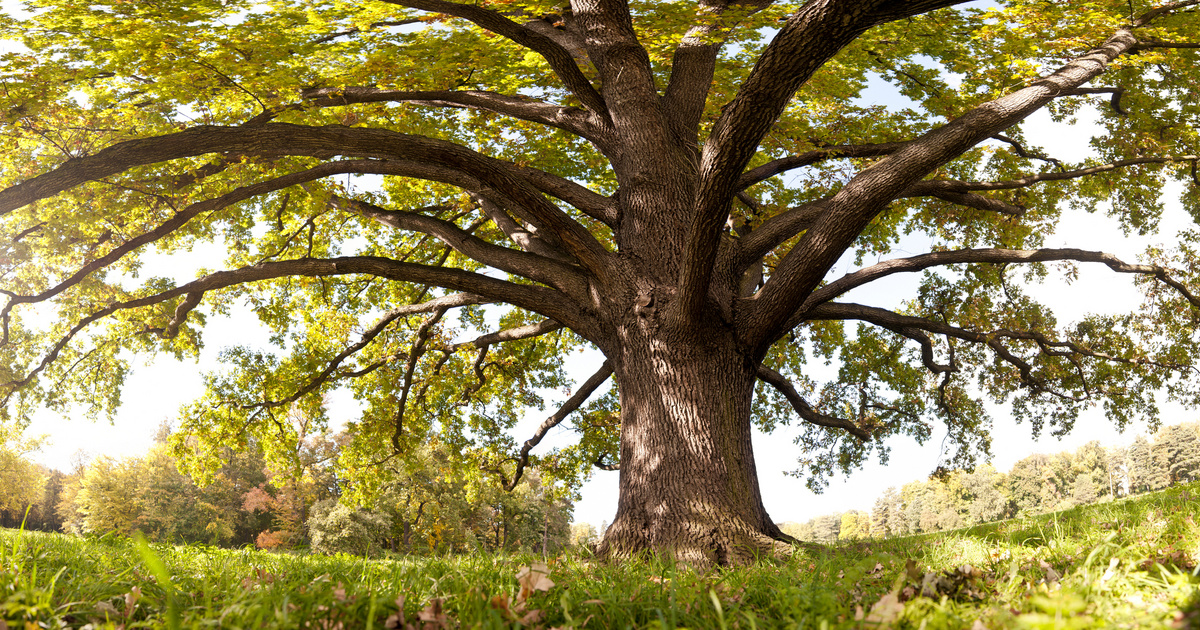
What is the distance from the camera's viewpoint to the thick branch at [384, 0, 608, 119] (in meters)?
6.75

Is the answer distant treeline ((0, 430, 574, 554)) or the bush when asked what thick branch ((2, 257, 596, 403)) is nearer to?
distant treeline ((0, 430, 574, 554))

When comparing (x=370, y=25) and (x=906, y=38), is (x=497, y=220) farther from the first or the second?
(x=906, y=38)

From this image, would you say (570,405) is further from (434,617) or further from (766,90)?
(434,617)

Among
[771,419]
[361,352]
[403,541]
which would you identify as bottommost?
[403,541]

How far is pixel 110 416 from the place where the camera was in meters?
11.2

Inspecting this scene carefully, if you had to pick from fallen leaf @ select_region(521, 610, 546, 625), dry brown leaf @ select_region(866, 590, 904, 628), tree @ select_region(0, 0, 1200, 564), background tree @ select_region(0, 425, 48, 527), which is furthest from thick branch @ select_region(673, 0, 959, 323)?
background tree @ select_region(0, 425, 48, 527)

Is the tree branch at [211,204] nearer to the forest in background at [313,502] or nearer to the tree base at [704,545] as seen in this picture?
the tree base at [704,545]

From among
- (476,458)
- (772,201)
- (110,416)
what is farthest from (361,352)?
(772,201)

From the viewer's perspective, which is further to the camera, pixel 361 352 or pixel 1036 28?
pixel 361 352

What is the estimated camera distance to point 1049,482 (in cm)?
5438

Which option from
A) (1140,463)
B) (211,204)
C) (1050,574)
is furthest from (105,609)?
(1140,463)

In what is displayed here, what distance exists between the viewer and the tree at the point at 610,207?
19.3ft

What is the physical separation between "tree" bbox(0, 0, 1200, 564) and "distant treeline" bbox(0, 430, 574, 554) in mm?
17697

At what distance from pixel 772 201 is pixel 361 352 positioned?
8514 millimetres
